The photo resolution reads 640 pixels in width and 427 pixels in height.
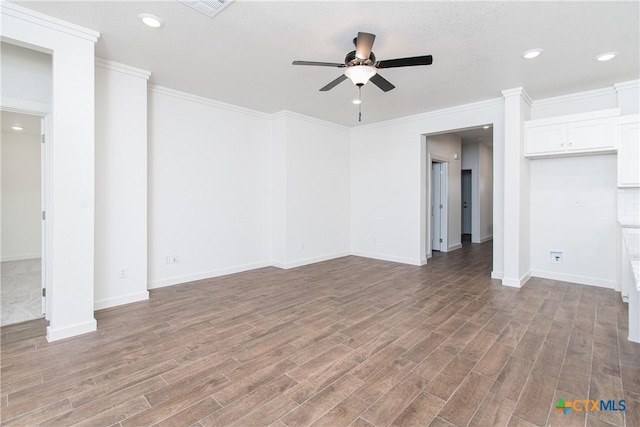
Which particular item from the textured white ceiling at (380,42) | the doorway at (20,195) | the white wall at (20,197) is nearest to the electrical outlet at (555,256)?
the textured white ceiling at (380,42)

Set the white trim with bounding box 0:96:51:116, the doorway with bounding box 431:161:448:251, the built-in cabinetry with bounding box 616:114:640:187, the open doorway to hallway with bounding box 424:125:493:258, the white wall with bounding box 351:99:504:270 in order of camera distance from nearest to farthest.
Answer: the white trim with bounding box 0:96:51:116
the built-in cabinetry with bounding box 616:114:640:187
the white wall with bounding box 351:99:504:270
the open doorway to hallway with bounding box 424:125:493:258
the doorway with bounding box 431:161:448:251

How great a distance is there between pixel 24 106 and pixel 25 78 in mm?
300

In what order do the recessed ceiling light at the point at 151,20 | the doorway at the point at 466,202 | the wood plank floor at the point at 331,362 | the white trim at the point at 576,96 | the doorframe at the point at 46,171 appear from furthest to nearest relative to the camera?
the doorway at the point at 466,202 → the white trim at the point at 576,96 → the doorframe at the point at 46,171 → the recessed ceiling light at the point at 151,20 → the wood plank floor at the point at 331,362

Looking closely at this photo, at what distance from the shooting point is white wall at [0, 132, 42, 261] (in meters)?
6.27

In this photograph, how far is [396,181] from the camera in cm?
611

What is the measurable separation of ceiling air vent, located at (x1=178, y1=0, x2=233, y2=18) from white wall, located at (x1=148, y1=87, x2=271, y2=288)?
7.27 ft

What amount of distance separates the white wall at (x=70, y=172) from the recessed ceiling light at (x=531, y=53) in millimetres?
4418

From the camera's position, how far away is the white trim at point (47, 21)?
8.24ft

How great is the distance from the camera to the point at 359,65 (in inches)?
109

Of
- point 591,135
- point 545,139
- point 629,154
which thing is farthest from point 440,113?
point 629,154

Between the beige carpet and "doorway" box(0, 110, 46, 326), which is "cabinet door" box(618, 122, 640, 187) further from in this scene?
"doorway" box(0, 110, 46, 326)

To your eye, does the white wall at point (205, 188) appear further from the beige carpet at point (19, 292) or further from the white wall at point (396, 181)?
the white wall at point (396, 181)

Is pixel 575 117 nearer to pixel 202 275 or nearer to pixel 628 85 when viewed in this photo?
pixel 628 85

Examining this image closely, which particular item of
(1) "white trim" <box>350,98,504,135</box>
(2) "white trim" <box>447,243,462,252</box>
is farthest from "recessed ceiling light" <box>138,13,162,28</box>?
(2) "white trim" <box>447,243,462,252</box>
